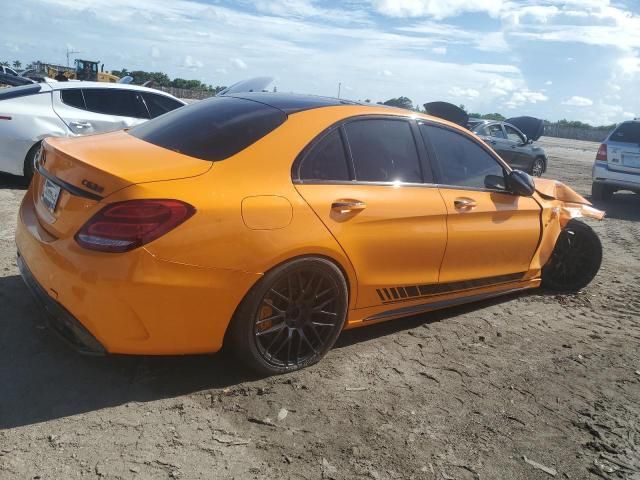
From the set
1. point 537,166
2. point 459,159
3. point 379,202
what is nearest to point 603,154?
point 537,166

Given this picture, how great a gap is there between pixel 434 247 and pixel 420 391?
39.5 inches

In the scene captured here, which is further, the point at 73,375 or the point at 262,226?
the point at 73,375

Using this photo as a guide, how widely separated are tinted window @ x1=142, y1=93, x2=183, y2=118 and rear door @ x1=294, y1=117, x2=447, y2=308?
5476mm

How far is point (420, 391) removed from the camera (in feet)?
10.9

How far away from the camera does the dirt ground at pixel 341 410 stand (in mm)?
2555

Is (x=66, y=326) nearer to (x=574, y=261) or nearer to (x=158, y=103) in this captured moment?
A: (x=574, y=261)

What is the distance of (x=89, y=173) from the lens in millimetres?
2850

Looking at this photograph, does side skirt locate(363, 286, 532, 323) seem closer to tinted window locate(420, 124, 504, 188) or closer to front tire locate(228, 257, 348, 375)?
front tire locate(228, 257, 348, 375)

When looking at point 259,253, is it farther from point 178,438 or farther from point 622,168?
point 622,168

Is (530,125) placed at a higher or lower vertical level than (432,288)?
higher

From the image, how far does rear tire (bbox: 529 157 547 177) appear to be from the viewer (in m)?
16.6

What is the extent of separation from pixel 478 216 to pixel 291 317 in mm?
1705

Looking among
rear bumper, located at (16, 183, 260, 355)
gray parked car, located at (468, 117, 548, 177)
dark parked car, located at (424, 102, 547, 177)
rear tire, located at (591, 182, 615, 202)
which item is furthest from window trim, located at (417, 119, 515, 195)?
gray parked car, located at (468, 117, 548, 177)

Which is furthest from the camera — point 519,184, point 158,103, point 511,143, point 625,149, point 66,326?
point 511,143
